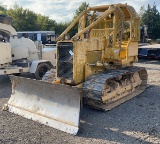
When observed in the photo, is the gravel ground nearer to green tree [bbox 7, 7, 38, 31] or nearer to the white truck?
the white truck

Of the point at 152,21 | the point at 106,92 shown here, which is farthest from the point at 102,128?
the point at 152,21

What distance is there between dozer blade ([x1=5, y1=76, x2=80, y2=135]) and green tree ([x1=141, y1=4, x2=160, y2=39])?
3485 centimetres

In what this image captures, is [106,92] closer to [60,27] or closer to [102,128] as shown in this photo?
[102,128]

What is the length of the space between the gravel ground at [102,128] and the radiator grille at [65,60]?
0.96m

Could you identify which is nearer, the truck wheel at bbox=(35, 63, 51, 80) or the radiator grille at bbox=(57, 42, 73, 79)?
the radiator grille at bbox=(57, 42, 73, 79)

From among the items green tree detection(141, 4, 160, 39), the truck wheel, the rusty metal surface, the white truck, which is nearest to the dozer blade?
the rusty metal surface

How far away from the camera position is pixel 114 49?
20.4 ft

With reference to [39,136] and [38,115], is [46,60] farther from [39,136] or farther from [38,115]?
[39,136]

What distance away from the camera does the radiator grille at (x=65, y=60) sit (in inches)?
215

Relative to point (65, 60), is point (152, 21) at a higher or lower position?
higher

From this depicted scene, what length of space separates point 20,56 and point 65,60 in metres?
3.94

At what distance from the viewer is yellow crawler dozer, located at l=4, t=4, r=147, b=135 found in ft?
15.9

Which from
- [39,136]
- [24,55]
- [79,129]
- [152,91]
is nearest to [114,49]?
[152,91]

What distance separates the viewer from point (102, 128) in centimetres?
454
